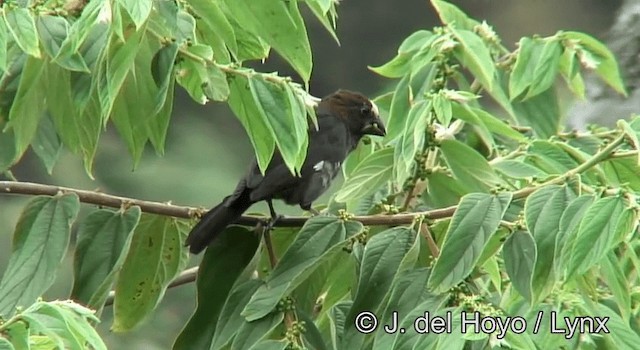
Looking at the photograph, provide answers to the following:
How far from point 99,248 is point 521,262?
74cm

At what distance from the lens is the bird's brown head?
361 cm

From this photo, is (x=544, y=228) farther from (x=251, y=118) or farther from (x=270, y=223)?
(x=270, y=223)

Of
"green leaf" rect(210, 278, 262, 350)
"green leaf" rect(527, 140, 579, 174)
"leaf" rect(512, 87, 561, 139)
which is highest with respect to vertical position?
"green leaf" rect(527, 140, 579, 174)

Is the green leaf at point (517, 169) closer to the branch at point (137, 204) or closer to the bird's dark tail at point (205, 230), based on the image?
the branch at point (137, 204)

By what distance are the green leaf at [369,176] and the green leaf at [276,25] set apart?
2.22 ft

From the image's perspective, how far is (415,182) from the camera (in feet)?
7.93

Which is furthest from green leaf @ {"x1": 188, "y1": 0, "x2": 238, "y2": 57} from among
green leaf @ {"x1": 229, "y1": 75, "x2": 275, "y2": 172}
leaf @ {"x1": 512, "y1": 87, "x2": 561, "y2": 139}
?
leaf @ {"x1": 512, "y1": 87, "x2": 561, "y2": 139}

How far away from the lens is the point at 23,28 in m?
1.64

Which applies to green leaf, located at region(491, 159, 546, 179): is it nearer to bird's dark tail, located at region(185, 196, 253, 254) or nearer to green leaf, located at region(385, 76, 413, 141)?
green leaf, located at region(385, 76, 413, 141)

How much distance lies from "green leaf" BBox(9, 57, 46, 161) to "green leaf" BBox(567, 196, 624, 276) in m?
0.86

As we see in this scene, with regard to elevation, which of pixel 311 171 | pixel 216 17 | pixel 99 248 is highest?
pixel 216 17

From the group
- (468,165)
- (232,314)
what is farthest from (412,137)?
(232,314)

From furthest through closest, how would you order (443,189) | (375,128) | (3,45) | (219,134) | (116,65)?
(219,134) < (375,128) < (443,189) < (116,65) < (3,45)

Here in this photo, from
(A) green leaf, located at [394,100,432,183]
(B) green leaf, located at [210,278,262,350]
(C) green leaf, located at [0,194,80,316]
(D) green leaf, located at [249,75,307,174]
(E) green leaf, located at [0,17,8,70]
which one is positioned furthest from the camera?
(A) green leaf, located at [394,100,432,183]
